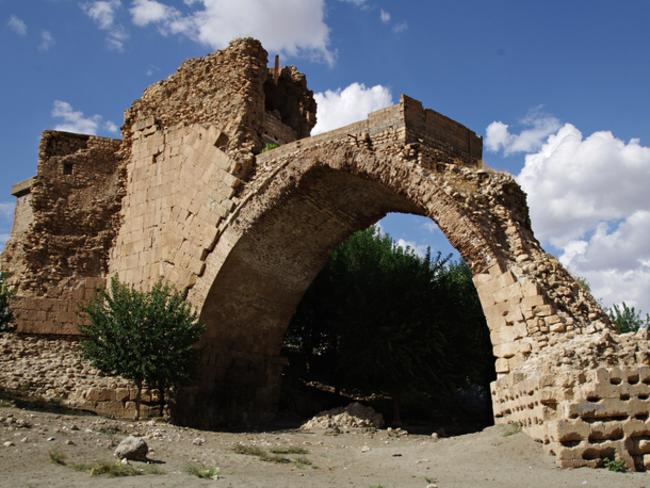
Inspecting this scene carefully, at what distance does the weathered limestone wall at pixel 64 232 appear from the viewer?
13.5m

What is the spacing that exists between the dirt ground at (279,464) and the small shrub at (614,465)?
134 millimetres

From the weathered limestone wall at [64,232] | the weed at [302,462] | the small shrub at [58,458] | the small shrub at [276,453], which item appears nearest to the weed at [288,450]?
the small shrub at [276,453]

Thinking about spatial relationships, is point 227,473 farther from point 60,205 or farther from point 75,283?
point 60,205

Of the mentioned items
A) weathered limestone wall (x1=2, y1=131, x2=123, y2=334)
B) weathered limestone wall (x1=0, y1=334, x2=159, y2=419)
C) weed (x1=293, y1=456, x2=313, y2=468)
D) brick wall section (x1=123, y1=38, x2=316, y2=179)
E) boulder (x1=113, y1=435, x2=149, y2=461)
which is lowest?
weed (x1=293, y1=456, x2=313, y2=468)

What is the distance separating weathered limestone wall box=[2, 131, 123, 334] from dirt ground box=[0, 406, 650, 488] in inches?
137

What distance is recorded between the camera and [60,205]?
14148 mm

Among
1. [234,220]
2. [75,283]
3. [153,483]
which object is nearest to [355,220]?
[234,220]

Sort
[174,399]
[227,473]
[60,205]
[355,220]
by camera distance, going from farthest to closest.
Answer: [60,205] < [355,220] < [174,399] < [227,473]

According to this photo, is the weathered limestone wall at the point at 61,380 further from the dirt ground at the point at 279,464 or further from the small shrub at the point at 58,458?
the small shrub at the point at 58,458

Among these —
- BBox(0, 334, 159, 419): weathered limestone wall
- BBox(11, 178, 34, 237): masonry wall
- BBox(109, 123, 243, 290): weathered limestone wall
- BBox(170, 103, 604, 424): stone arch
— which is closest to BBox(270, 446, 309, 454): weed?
BBox(170, 103, 604, 424): stone arch

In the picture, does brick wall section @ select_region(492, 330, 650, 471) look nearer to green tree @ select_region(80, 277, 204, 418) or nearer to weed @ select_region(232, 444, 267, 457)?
weed @ select_region(232, 444, 267, 457)

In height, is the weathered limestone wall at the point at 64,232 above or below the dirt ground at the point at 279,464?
above

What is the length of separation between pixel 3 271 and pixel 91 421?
5140 mm

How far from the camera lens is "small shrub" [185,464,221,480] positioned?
6.63m
